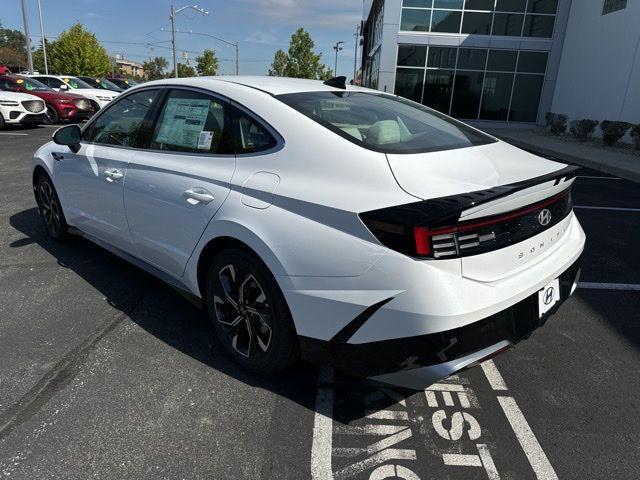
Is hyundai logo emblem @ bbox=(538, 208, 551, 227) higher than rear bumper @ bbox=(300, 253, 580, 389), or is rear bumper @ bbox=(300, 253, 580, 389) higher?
hyundai logo emblem @ bbox=(538, 208, 551, 227)

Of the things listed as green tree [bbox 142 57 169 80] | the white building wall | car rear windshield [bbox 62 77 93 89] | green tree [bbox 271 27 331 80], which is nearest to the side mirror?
the white building wall

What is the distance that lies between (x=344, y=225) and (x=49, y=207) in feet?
12.6

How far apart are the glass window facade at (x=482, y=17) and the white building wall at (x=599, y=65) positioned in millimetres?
1250

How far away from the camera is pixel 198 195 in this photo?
2766 mm

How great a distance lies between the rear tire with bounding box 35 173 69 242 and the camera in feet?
15.0

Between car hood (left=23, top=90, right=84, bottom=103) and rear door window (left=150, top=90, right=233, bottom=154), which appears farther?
car hood (left=23, top=90, right=84, bottom=103)

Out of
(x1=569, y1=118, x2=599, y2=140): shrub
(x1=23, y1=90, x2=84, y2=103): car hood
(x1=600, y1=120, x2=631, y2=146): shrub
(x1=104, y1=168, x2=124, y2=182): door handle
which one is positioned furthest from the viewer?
(x1=569, y1=118, x2=599, y2=140): shrub

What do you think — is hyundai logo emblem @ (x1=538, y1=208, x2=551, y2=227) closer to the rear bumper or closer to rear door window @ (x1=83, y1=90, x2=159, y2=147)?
the rear bumper

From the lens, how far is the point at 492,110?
2238cm

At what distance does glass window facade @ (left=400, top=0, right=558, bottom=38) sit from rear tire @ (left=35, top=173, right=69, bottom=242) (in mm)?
20167

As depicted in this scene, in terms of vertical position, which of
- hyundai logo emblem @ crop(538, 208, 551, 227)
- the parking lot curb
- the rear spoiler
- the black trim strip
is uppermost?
the rear spoiler

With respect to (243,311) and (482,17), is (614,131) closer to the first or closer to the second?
(482,17)

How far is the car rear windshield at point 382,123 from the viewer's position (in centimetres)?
253

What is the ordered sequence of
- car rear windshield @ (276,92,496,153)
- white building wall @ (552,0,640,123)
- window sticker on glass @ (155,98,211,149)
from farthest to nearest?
1. white building wall @ (552,0,640,123)
2. window sticker on glass @ (155,98,211,149)
3. car rear windshield @ (276,92,496,153)
